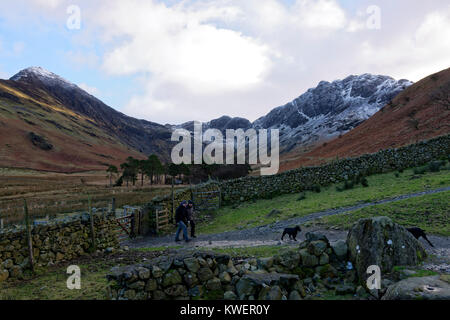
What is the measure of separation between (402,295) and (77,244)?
1217cm

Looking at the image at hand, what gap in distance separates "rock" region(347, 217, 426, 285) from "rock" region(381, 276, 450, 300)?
1.06 metres

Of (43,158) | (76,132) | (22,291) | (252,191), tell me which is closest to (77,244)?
(22,291)

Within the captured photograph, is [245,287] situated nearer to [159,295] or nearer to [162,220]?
[159,295]

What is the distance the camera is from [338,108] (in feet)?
534

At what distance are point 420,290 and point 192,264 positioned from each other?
444 centimetres

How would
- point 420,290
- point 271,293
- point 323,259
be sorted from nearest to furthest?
point 420,290
point 271,293
point 323,259

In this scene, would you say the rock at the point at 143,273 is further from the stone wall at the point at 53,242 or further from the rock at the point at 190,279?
the stone wall at the point at 53,242

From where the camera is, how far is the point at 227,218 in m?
19.8

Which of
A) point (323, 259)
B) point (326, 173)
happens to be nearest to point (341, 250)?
point (323, 259)

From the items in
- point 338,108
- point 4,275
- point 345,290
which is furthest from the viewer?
point 338,108

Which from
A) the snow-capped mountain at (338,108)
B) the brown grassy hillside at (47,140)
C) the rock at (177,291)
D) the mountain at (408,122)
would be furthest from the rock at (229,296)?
the snow-capped mountain at (338,108)

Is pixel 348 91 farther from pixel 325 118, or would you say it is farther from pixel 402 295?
pixel 402 295

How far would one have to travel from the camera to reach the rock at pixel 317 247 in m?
7.01
